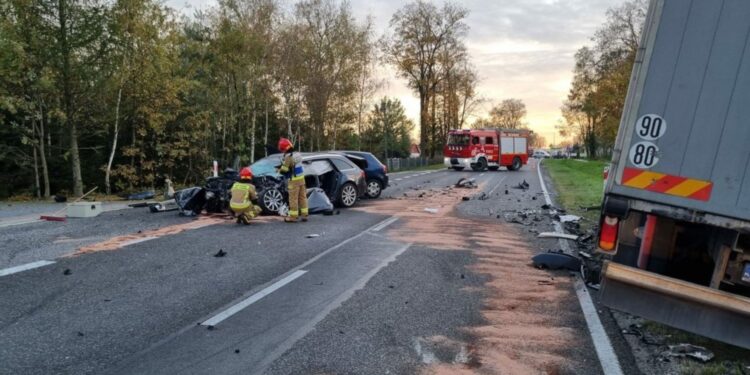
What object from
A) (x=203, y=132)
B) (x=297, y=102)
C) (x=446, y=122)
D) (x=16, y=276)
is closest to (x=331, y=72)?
(x=297, y=102)

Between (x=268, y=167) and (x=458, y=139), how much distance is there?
2451cm

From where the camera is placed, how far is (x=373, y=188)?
54.0 ft

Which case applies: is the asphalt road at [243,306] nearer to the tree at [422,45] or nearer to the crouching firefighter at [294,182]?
the crouching firefighter at [294,182]

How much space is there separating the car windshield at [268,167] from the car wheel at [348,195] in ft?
6.01

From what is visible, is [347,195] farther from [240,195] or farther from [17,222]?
[17,222]

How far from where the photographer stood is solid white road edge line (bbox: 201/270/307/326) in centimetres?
458

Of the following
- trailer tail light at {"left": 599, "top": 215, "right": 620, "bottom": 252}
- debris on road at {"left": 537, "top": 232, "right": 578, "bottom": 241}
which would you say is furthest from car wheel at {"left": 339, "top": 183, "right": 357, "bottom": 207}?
trailer tail light at {"left": 599, "top": 215, "right": 620, "bottom": 252}

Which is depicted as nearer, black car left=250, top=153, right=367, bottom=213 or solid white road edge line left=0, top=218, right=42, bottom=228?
solid white road edge line left=0, top=218, right=42, bottom=228

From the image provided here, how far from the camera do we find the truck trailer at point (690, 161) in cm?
347

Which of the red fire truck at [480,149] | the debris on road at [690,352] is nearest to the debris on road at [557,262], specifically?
the debris on road at [690,352]

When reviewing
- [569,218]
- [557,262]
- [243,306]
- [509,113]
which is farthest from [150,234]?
[509,113]

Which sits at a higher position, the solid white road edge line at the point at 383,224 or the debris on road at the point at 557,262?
the debris on road at the point at 557,262

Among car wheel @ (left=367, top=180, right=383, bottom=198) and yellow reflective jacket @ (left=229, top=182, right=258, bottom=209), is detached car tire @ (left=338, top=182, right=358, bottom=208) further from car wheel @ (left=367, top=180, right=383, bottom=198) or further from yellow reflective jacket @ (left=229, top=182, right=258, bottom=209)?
yellow reflective jacket @ (left=229, top=182, right=258, bottom=209)

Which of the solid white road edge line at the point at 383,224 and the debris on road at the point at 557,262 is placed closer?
the debris on road at the point at 557,262
